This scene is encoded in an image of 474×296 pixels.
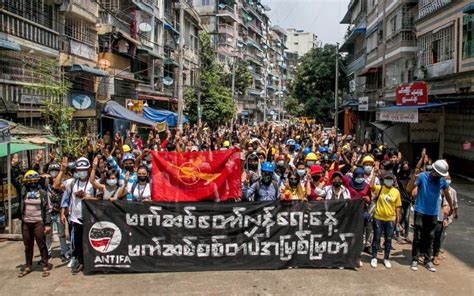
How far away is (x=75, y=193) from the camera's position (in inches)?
301

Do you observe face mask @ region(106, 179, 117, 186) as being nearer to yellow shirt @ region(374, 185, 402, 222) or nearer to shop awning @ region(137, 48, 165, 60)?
yellow shirt @ region(374, 185, 402, 222)

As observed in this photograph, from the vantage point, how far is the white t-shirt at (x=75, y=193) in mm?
7590

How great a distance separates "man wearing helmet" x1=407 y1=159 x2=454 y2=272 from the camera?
25.2 feet

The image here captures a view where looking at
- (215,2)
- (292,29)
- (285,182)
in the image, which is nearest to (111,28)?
(285,182)

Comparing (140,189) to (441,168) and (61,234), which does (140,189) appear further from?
(441,168)

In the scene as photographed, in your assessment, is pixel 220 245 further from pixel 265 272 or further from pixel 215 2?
pixel 215 2

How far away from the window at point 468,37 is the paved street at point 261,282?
12187 millimetres

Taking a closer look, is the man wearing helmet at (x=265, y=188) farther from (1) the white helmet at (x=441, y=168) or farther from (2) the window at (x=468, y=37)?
(2) the window at (x=468, y=37)

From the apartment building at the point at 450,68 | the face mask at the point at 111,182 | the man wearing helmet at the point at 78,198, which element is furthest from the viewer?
the apartment building at the point at 450,68

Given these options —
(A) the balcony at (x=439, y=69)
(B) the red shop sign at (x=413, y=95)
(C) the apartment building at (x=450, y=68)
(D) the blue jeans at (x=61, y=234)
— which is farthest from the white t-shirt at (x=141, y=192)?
(A) the balcony at (x=439, y=69)

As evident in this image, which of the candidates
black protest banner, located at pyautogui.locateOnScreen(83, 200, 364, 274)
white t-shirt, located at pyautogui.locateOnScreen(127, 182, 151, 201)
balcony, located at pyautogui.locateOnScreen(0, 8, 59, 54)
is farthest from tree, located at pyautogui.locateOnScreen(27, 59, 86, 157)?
black protest banner, located at pyautogui.locateOnScreen(83, 200, 364, 274)

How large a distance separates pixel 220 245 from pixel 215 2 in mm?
54983

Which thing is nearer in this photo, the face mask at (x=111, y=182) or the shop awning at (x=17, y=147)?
the face mask at (x=111, y=182)

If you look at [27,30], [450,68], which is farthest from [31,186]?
[450,68]
